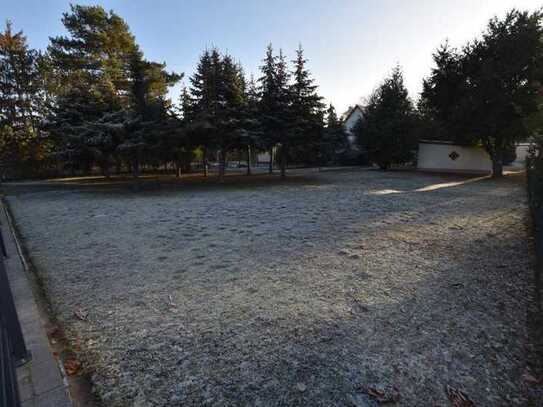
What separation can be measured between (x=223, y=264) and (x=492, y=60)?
713 inches

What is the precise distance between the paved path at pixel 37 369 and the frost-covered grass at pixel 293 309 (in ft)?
0.63

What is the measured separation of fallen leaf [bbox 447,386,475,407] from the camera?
1619 millimetres

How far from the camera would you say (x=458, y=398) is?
65.4 inches

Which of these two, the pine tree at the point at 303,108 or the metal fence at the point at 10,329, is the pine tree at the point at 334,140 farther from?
the metal fence at the point at 10,329

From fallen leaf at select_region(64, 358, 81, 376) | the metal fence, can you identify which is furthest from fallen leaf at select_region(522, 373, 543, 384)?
the metal fence

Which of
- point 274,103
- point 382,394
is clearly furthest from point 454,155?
point 382,394

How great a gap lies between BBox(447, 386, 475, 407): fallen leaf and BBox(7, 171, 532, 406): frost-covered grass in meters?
0.05

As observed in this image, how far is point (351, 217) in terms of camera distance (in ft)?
21.4

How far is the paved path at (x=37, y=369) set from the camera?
5.28 ft

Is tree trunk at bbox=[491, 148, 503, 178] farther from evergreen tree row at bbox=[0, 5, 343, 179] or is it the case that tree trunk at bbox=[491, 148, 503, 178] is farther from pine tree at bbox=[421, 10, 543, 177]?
evergreen tree row at bbox=[0, 5, 343, 179]

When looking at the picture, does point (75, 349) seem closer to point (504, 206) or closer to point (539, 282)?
point (539, 282)

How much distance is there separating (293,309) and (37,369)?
2077mm

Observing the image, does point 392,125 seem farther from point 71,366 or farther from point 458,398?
point 71,366

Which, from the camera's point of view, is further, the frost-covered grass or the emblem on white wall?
the emblem on white wall
